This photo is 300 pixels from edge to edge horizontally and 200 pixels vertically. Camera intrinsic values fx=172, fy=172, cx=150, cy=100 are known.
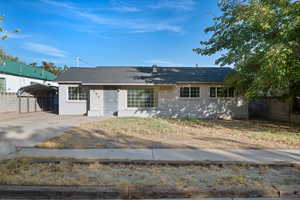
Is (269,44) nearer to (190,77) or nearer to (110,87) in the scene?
(190,77)

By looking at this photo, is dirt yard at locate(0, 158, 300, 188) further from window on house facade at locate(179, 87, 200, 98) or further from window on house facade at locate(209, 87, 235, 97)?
window on house facade at locate(209, 87, 235, 97)

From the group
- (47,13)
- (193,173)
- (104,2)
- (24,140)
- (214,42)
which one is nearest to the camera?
(193,173)

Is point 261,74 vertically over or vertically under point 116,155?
over

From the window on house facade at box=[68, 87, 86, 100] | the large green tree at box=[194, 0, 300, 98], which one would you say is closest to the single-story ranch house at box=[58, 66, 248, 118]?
the window on house facade at box=[68, 87, 86, 100]

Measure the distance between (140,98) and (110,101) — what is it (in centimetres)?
238

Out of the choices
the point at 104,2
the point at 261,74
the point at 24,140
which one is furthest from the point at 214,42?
the point at 24,140

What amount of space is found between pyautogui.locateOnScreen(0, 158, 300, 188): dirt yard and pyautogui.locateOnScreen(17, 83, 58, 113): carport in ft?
46.7

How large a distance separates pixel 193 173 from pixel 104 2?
12297mm

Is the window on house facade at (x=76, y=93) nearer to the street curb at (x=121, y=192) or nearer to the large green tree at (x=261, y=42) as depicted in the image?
the large green tree at (x=261, y=42)

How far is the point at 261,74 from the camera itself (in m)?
7.96

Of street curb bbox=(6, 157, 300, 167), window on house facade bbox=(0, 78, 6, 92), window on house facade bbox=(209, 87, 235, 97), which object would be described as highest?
window on house facade bbox=(0, 78, 6, 92)

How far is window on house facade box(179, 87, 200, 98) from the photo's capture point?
13.5 meters

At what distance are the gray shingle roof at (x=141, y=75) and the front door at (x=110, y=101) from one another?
800mm

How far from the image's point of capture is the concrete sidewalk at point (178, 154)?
4520 millimetres
